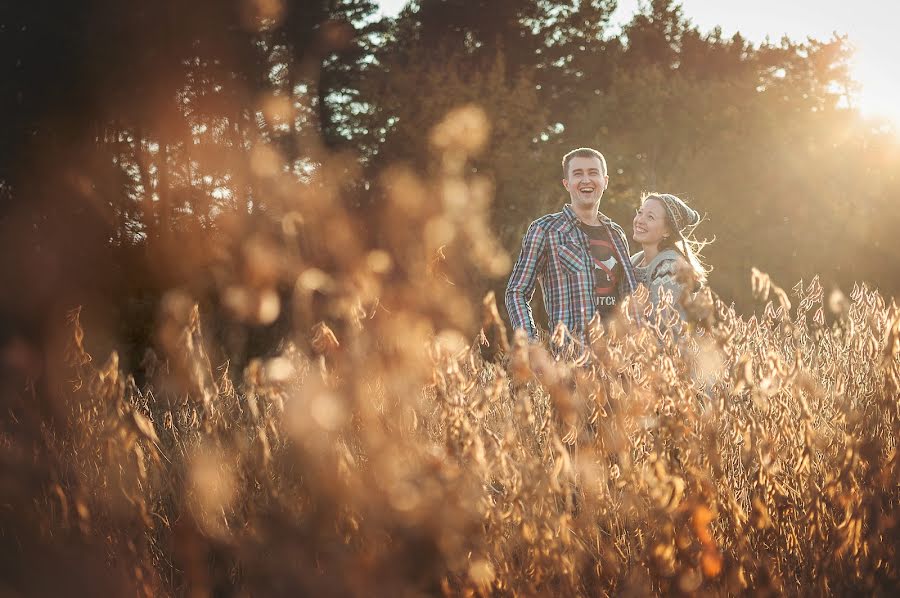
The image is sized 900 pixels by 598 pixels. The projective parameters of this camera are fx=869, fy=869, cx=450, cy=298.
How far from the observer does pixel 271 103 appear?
17641 mm

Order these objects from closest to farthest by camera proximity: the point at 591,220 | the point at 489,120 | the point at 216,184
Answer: the point at 591,220
the point at 216,184
the point at 489,120

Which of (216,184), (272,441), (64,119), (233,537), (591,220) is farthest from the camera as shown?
(216,184)

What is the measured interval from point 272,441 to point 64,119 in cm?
1193

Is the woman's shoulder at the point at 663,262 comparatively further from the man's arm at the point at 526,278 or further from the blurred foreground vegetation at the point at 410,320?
the blurred foreground vegetation at the point at 410,320

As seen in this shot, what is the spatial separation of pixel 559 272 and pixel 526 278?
157 mm

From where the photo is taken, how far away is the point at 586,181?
409cm

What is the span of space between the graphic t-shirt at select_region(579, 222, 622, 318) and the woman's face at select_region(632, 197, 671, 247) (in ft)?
1.06

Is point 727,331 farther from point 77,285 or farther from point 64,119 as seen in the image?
point 64,119

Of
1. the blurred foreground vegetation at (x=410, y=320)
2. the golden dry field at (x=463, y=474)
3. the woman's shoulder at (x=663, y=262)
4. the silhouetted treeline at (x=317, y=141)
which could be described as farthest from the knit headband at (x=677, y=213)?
the silhouetted treeline at (x=317, y=141)

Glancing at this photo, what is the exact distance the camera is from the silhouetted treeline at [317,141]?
12.6 meters

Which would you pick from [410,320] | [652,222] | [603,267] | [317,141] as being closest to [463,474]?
[410,320]

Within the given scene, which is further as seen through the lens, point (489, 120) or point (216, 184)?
point (489, 120)

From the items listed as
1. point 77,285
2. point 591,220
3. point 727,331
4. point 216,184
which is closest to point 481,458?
point 727,331

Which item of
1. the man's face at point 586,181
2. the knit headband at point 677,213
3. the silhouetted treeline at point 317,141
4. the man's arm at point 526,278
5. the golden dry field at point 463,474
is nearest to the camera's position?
the golden dry field at point 463,474
